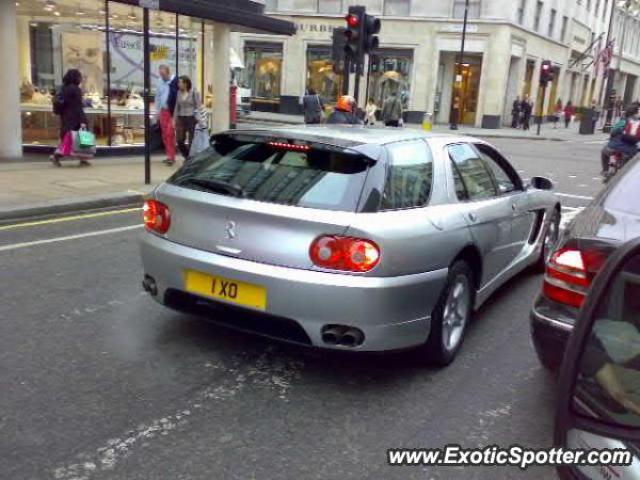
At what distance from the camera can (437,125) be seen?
116 feet

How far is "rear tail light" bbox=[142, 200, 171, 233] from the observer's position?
13.9ft

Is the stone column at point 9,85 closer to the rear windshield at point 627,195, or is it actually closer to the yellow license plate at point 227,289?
the yellow license plate at point 227,289

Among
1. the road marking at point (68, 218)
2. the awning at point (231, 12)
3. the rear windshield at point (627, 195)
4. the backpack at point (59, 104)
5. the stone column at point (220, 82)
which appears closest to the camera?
the rear windshield at point (627, 195)

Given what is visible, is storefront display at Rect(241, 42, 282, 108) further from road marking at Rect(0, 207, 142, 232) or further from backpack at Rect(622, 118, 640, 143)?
road marking at Rect(0, 207, 142, 232)

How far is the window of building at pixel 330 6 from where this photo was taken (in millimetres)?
35906

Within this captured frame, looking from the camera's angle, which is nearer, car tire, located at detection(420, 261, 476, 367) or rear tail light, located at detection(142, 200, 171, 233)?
car tire, located at detection(420, 261, 476, 367)

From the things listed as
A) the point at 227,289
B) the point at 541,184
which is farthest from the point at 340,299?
the point at 541,184

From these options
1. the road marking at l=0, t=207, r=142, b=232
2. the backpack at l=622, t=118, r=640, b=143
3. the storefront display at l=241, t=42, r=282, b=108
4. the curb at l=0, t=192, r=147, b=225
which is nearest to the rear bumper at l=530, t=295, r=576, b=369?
the road marking at l=0, t=207, r=142, b=232

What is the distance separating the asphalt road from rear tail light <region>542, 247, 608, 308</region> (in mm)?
739

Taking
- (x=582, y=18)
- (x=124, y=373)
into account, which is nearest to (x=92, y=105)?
(x=124, y=373)

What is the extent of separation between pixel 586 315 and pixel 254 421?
6.51ft

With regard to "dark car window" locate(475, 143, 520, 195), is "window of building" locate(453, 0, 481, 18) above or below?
above

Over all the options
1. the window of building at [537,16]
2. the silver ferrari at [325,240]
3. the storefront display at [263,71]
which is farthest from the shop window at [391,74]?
the silver ferrari at [325,240]

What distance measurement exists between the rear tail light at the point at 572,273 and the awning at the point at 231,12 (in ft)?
→ 38.4
